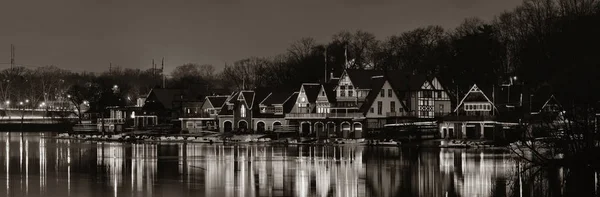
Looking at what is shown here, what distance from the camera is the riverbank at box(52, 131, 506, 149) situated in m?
83.2

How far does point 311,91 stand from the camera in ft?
349

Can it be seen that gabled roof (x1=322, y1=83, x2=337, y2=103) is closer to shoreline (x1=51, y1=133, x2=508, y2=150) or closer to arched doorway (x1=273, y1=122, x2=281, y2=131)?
arched doorway (x1=273, y1=122, x2=281, y2=131)

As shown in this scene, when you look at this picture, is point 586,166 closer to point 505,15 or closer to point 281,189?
point 281,189

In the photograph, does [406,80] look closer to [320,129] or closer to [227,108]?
[320,129]

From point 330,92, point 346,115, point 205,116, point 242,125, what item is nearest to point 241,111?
point 242,125

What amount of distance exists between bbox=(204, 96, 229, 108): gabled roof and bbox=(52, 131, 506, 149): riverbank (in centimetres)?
1090

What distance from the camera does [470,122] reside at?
90.9m

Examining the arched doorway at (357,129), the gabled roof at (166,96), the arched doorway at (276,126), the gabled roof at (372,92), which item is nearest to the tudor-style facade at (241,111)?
the arched doorway at (276,126)

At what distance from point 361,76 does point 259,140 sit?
44.8ft

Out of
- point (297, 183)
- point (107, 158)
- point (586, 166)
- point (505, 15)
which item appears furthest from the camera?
point (505, 15)

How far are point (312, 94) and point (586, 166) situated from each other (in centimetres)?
5824

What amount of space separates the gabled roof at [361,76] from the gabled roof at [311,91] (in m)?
5.05

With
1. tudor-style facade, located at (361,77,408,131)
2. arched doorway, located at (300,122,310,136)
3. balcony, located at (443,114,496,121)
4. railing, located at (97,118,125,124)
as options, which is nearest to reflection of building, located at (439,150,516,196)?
balcony, located at (443,114,496,121)

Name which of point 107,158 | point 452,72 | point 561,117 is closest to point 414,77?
point 452,72
